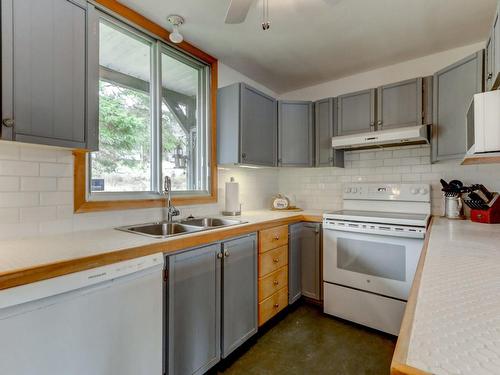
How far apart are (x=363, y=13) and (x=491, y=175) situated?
1705 millimetres

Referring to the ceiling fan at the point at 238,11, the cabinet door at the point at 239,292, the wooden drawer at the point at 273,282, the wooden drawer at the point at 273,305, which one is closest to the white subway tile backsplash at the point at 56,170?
the cabinet door at the point at 239,292

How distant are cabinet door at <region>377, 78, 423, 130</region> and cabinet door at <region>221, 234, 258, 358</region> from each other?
172 cm

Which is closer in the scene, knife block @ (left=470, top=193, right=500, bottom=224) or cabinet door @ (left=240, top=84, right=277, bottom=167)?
knife block @ (left=470, top=193, right=500, bottom=224)

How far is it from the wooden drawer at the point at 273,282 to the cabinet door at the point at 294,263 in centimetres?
9

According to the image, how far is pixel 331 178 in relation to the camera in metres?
3.11

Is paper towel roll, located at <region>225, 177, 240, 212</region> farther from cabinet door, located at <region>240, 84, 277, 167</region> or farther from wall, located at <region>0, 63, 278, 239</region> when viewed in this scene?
wall, located at <region>0, 63, 278, 239</region>

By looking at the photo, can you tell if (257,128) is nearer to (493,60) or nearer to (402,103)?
(402,103)

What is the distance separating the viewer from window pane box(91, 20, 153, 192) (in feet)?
6.02

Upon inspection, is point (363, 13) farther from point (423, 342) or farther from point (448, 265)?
point (423, 342)

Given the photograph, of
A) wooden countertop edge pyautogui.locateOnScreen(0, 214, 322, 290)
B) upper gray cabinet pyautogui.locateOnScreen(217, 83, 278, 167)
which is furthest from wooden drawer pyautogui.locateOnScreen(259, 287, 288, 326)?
upper gray cabinet pyautogui.locateOnScreen(217, 83, 278, 167)

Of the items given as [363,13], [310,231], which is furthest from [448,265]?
[363,13]

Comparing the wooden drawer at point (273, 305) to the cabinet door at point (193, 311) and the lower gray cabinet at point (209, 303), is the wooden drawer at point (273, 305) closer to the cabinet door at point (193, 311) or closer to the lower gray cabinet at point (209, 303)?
the lower gray cabinet at point (209, 303)

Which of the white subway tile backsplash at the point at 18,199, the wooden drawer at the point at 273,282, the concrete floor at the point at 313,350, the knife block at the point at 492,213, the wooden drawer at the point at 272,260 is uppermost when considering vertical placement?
the white subway tile backsplash at the point at 18,199

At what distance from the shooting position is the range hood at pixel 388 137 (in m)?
2.21
